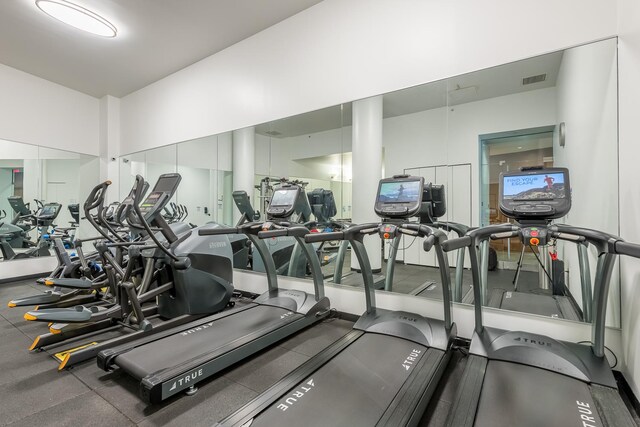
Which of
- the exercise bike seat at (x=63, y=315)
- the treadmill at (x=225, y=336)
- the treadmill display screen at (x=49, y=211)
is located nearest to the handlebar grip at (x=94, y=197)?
the exercise bike seat at (x=63, y=315)

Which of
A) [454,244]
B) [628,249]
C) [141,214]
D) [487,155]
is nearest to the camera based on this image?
[628,249]

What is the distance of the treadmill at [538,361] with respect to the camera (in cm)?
155

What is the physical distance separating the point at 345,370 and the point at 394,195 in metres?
1.40

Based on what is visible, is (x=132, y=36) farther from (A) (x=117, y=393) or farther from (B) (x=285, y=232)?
(A) (x=117, y=393)

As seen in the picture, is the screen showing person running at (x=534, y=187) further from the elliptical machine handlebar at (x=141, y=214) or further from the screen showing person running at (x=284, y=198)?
the elliptical machine handlebar at (x=141, y=214)

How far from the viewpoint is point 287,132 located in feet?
14.2

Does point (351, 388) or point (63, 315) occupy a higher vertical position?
point (63, 315)

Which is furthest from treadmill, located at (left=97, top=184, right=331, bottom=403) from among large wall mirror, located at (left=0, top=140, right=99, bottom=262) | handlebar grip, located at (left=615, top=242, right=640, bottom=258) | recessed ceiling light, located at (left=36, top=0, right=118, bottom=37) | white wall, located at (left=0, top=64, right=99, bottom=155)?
white wall, located at (left=0, top=64, right=99, bottom=155)

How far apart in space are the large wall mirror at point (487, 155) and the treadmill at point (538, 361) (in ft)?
1.65

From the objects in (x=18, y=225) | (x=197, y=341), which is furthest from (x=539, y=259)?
(x=18, y=225)

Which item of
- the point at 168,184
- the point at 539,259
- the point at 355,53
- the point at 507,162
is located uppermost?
the point at 355,53

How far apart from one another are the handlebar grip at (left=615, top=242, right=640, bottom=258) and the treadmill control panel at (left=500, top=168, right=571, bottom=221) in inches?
12.4

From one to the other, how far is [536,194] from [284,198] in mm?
2309

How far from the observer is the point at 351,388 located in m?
1.87
